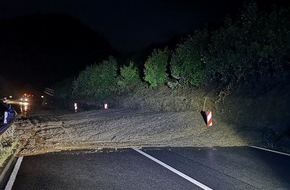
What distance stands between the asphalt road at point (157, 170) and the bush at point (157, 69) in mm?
16367

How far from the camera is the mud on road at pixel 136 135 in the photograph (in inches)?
504

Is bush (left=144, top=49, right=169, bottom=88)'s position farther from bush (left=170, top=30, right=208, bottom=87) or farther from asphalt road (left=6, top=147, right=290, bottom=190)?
asphalt road (left=6, top=147, right=290, bottom=190)

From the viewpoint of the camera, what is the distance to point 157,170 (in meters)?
8.62

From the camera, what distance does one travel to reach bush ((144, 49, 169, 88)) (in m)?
27.5

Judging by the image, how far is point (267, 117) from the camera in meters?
14.9

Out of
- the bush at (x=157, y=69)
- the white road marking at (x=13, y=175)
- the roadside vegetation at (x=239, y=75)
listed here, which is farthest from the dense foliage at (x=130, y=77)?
the white road marking at (x=13, y=175)

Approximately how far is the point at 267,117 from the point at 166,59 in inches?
543

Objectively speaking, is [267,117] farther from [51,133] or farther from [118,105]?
[118,105]

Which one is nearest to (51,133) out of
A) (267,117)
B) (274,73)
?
(267,117)

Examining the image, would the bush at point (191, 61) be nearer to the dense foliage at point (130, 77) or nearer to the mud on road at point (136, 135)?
the mud on road at point (136, 135)

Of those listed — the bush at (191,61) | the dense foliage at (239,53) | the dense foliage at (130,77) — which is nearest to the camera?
the dense foliage at (239,53)

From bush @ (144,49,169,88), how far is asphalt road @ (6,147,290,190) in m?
16.4

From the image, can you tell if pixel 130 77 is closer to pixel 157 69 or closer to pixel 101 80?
pixel 157 69

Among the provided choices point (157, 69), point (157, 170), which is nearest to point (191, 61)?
point (157, 69)
